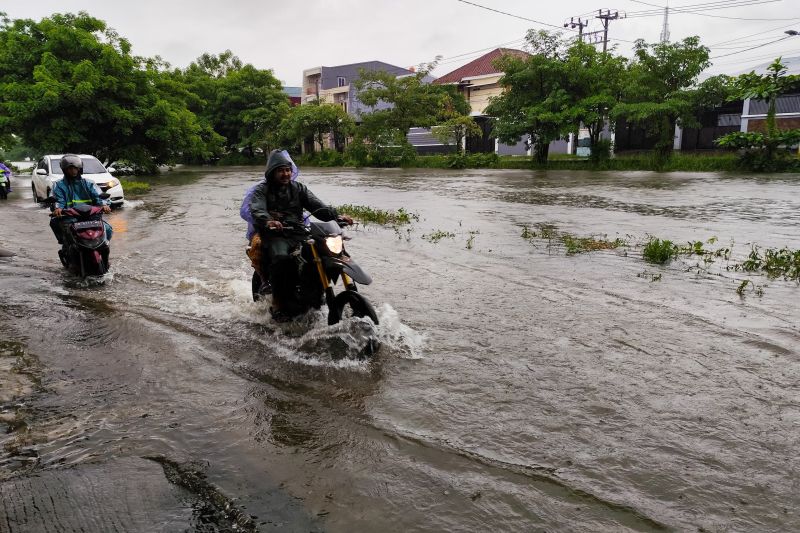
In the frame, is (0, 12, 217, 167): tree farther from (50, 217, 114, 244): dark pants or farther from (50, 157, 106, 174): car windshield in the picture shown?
(50, 217, 114, 244): dark pants

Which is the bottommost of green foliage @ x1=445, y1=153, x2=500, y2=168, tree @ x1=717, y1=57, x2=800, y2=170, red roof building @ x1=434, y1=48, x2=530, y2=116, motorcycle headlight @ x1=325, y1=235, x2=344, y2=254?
motorcycle headlight @ x1=325, y1=235, x2=344, y2=254

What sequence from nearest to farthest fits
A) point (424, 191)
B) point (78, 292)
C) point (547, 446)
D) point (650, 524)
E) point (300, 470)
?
point (650, 524) < point (300, 470) < point (547, 446) < point (78, 292) < point (424, 191)

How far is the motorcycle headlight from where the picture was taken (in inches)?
181

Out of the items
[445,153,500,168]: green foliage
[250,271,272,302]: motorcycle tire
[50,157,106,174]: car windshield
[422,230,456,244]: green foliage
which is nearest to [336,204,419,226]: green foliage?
[422,230,456,244]: green foliage

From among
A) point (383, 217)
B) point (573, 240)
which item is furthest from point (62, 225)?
point (573, 240)

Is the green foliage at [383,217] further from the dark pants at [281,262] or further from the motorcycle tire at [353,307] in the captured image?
the motorcycle tire at [353,307]

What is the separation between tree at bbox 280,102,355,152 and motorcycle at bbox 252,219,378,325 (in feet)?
133

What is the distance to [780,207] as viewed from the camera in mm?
13602

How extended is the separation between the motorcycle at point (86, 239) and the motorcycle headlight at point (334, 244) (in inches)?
187

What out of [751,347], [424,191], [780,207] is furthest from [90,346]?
[424,191]

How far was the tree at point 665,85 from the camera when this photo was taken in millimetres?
26922

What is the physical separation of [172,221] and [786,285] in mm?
13044

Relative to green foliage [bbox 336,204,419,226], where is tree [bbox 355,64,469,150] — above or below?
above

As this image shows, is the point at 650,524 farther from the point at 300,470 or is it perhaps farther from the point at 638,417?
the point at 300,470
